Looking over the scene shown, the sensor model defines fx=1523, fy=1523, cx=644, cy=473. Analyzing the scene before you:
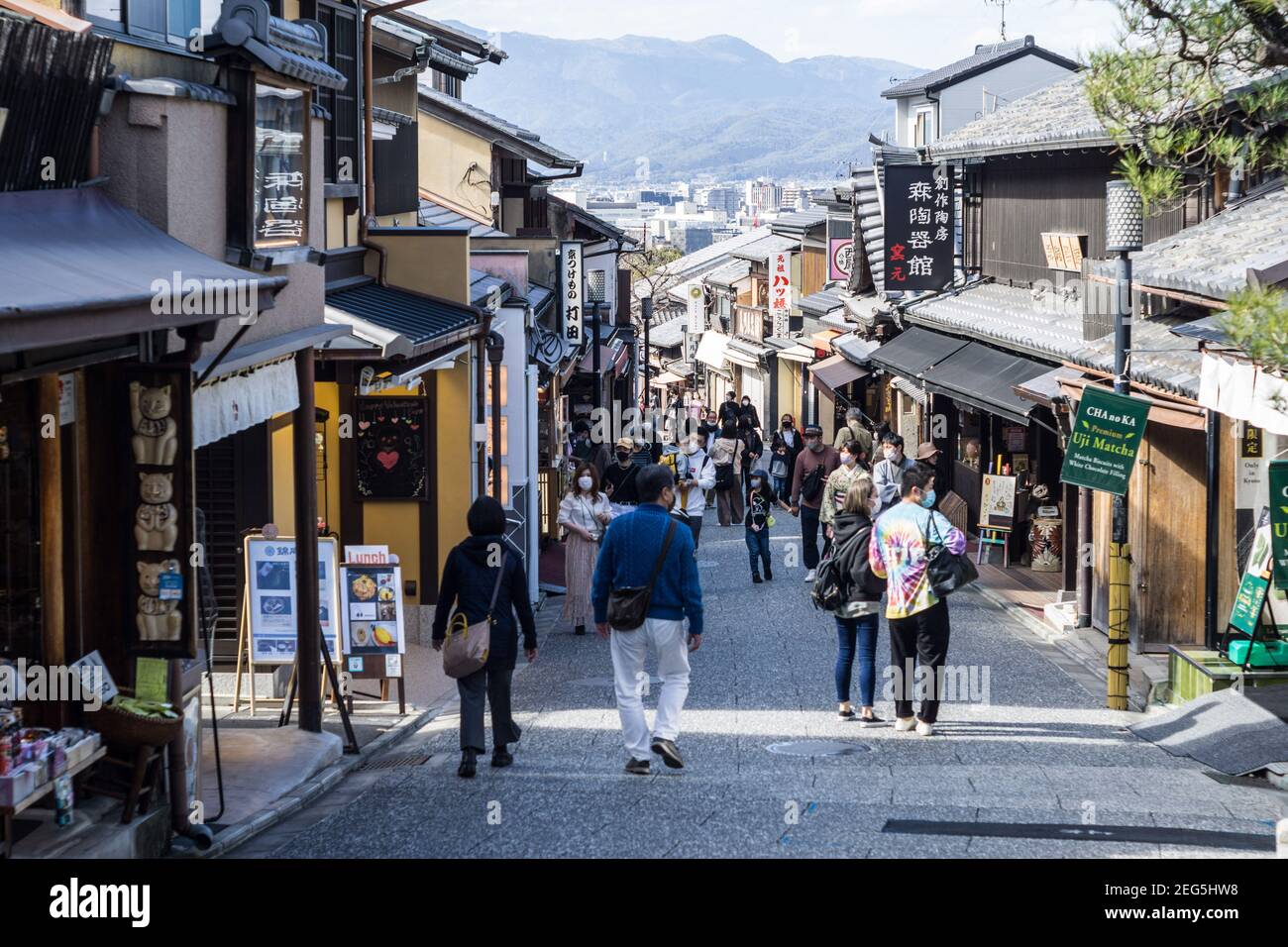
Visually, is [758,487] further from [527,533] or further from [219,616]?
[219,616]

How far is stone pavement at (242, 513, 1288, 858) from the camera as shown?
25.3ft

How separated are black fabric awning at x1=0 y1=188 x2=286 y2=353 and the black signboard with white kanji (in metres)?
18.2

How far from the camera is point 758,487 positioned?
63.7 ft

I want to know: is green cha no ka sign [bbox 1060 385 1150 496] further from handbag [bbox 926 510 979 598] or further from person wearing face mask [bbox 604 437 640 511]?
person wearing face mask [bbox 604 437 640 511]

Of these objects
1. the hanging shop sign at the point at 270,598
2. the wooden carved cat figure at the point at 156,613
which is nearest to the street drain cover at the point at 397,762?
the hanging shop sign at the point at 270,598

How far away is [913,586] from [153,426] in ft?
18.1

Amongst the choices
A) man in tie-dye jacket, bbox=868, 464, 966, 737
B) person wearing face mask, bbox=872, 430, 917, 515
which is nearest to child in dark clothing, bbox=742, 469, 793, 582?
person wearing face mask, bbox=872, 430, 917, 515

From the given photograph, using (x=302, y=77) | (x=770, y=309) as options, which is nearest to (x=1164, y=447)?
(x=302, y=77)

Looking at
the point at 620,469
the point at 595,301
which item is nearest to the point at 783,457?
the point at 595,301

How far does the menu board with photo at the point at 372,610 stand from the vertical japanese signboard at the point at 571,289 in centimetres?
1453

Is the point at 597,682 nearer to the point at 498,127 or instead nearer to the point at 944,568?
the point at 944,568

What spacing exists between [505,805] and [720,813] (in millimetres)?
1257

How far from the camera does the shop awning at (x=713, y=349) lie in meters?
65.3

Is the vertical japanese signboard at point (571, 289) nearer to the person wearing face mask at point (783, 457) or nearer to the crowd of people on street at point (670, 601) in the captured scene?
the person wearing face mask at point (783, 457)
